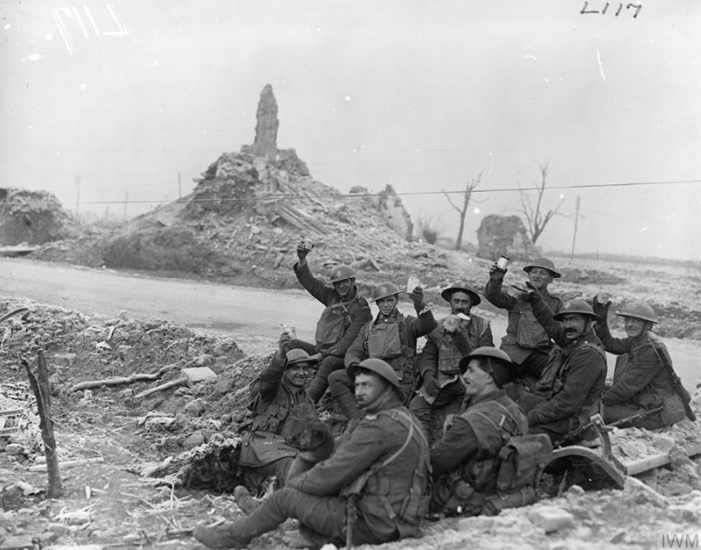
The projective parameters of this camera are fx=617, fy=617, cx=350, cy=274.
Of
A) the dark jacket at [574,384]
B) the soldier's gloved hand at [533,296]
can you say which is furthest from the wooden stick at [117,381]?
the dark jacket at [574,384]

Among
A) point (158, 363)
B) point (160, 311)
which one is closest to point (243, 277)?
point (160, 311)

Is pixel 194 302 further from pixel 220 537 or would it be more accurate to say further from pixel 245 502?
pixel 220 537

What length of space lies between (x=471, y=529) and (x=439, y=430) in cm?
234

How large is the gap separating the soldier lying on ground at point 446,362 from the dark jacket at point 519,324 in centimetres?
37

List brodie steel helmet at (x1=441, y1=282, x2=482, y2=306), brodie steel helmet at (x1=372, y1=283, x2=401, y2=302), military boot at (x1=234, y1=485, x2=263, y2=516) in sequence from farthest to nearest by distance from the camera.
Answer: brodie steel helmet at (x1=372, y1=283, x2=401, y2=302) < brodie steel helmet at (x1=441, y1=282, x2=482, y2=306) < military boot at (x1=234, y1=485, x2=263, y2=516)

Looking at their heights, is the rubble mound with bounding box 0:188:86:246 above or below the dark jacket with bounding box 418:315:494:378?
above

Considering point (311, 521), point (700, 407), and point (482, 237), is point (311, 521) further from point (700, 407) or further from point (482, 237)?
point (482, 237)

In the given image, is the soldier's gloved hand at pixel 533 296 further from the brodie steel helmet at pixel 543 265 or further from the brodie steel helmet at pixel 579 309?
the brodie steel helmet at pixel 579 309

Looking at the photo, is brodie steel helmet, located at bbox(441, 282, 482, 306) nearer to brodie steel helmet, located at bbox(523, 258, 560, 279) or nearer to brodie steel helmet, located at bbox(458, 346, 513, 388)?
brodie steel helmet, located at bbox(523, 258, 560, 279)

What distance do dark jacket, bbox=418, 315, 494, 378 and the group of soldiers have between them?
0.6 inches

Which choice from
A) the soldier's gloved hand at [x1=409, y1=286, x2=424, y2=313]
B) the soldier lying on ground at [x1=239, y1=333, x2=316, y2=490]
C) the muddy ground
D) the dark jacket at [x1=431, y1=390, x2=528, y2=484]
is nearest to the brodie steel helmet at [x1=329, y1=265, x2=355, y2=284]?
the soldier's gloved hand at [x1=409, y1=286, x2=424, y2=313]

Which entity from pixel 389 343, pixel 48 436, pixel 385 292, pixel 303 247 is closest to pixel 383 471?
pixel 389 343

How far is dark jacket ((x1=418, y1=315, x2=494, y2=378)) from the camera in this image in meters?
6.23

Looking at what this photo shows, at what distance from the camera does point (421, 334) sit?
6.70m
